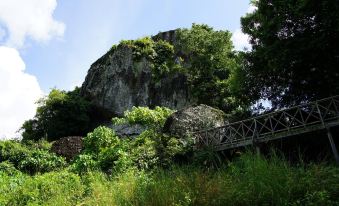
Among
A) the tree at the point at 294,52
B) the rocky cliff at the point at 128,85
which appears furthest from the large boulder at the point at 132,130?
the rocky cliff at the point at 128,85

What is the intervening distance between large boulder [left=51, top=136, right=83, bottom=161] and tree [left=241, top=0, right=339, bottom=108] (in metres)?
8.45

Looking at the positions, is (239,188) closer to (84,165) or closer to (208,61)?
(84,165)

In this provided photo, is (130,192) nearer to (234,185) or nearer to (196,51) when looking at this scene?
(234,185)

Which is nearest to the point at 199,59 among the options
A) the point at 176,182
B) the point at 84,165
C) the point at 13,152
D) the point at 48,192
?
the point at 13,152

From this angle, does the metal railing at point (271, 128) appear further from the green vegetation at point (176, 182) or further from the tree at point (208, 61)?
the tree at point (208, 61)

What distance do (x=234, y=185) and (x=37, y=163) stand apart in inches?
496

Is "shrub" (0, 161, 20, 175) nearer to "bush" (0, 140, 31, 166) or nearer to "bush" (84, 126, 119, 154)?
"bush" (0, 140, 31, 166)

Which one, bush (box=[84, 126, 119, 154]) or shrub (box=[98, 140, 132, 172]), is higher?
bush (box=[84, 126, 119, 154])

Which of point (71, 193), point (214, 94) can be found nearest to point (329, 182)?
point (71, 193)

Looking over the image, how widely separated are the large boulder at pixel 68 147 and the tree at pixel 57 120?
9.56 m

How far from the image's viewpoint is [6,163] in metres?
18.2

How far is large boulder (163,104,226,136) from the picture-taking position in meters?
16.5

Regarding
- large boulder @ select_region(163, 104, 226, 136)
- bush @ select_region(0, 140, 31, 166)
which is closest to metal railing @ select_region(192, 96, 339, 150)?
large boulder @ select_region(163, 104, 226, 136)

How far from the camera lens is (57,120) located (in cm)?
2955
